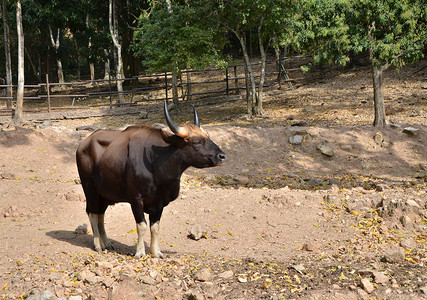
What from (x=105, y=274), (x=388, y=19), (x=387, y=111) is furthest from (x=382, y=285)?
(x=387, y=111)

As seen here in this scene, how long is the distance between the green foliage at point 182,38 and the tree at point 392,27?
19.0 feet

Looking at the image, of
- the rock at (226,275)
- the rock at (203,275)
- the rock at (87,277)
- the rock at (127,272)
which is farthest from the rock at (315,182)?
the rock at (87,277)

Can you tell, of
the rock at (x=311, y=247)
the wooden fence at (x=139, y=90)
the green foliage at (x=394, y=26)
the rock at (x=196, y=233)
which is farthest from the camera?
the wooden fence at (x=139, y=90)

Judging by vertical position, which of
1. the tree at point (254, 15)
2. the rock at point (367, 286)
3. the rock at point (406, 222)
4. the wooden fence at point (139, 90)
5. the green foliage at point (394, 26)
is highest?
the tree at point (254, 15)

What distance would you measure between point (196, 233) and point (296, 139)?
22.2 feet

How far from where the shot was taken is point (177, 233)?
27.0 feet

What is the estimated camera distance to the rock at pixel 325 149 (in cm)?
1353

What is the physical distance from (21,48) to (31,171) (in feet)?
34.2

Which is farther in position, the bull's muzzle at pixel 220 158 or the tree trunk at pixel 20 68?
the tree trunk at pixel 20 68

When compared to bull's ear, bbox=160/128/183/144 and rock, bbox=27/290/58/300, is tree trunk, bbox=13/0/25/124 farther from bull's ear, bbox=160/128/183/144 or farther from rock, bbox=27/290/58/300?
rock, bbox=27/290/58/300

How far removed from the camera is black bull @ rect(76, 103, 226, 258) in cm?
634

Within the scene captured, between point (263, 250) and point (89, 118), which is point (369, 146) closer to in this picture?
point (263, 250)

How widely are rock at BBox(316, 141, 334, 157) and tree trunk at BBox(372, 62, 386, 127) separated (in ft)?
10.6

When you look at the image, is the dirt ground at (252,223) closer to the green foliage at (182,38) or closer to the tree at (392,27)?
the tree at (392,27)
